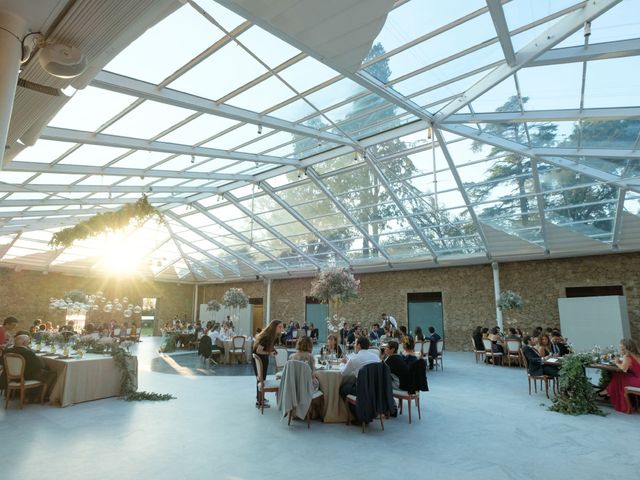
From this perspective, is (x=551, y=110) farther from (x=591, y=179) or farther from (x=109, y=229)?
(x=109, y=229)

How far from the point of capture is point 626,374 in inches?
250

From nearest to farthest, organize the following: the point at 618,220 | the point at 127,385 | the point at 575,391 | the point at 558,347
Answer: the point at 575,391 → the point at 127,385 → the point at 558,347 → the point at 618,220

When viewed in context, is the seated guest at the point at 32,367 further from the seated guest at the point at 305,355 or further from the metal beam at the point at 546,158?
the metal beam at the point at 546,158

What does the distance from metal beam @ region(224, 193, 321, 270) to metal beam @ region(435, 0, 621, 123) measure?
9.30 metres

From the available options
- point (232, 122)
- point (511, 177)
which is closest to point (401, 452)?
point (232, 122)

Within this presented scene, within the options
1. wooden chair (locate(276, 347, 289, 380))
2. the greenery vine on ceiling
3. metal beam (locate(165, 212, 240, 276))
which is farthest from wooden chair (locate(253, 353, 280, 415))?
metal beam (locate(165, 212, 240, 276))

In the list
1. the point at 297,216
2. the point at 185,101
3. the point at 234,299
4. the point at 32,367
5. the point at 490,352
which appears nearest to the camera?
the point at 185,101

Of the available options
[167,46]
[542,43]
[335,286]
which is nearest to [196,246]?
[335,286]

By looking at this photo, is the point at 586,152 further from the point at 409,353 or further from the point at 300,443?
the point at 300,443

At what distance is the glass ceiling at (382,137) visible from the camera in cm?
539

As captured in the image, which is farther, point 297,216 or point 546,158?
point 297,216

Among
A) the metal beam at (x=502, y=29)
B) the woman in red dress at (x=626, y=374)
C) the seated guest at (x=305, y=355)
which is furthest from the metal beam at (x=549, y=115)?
the seated guest at (x=305, y=355)

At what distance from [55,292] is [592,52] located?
79.3 ft

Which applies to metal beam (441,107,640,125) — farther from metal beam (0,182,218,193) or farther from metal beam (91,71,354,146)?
metal beam (0,182,218,193)
